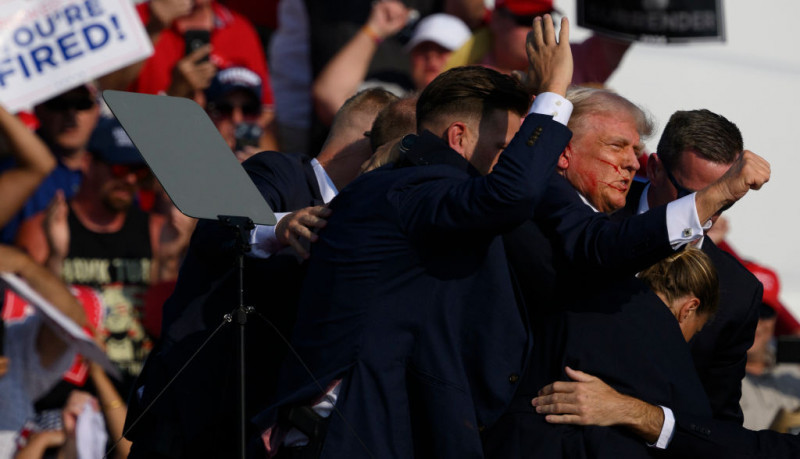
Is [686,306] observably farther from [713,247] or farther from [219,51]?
[219,51]

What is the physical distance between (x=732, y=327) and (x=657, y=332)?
2.04 feet

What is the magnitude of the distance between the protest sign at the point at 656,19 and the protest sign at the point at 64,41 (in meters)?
2.10

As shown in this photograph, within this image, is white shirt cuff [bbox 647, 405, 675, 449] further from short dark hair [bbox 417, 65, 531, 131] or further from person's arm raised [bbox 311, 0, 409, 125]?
person's arm raised [bbox 311, 0, 409, 125]

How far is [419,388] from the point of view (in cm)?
284

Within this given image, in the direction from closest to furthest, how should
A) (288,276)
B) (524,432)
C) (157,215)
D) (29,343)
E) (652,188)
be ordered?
(524,432) → (288,276) → (652,188) → (29,343) → (157,215)

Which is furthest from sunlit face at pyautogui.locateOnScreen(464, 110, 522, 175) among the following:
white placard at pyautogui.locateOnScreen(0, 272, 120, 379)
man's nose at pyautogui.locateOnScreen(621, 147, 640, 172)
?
white placard at pyautogui.locateOnScreen(0, 272, 120, 379)

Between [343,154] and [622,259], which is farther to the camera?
[343,154]

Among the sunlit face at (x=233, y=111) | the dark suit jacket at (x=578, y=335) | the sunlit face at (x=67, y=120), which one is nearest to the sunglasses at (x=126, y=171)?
the sunlit face at (x=67, y=120)

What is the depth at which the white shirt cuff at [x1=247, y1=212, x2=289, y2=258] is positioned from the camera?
3.31 meters

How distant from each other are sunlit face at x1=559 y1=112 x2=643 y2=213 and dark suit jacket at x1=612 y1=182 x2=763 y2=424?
1.83 ft

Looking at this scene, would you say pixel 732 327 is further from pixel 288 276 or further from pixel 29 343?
pixel 29 343

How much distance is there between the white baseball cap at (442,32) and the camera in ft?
19.9

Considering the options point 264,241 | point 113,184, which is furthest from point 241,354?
point 113,184

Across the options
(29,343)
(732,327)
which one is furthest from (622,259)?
(29,343)
